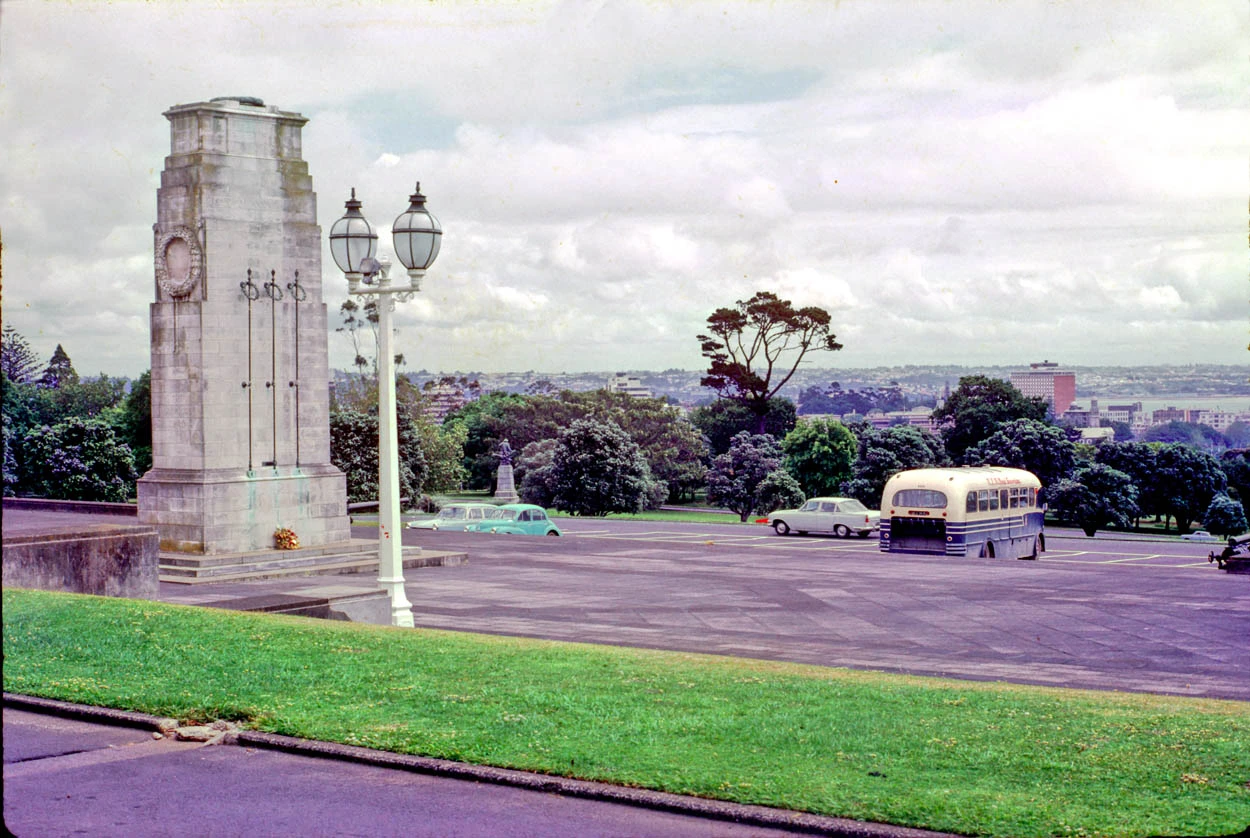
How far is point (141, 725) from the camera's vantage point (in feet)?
30.7

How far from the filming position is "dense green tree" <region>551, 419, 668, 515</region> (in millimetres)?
63312

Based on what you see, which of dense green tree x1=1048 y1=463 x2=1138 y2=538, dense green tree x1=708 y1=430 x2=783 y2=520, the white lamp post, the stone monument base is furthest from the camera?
dense green tree x1=708 y1=430 x2=783 y2=520

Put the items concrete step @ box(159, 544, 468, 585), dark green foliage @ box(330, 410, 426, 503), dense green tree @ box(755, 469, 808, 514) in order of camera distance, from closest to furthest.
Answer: concrete step @ box(159, 544, 468, 585), dark green foliage @ box(330, 410, 426, 503), dense green tree @ box(755, 469, 808, 514)

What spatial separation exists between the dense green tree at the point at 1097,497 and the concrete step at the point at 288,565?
4914cm

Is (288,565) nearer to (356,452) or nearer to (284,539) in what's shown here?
(284,539)

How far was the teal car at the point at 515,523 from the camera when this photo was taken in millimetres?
38000

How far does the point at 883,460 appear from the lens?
223ft

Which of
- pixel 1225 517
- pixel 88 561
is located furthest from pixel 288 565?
pixel 1225 517

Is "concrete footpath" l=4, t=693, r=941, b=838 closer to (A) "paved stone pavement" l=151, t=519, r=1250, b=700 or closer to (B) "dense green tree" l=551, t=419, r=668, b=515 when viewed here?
(A) "paved stone pavement" l=151, t=519, r=1250, b=700

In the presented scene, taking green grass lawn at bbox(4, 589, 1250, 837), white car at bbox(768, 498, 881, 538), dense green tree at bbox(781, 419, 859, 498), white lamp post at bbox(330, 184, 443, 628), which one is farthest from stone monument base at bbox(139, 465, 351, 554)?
dense green tree at bbox(781, 419, 859, 498)

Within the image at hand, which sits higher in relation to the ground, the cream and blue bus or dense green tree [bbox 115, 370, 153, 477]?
dense green tree [bbox 115, 370, 153, 477]

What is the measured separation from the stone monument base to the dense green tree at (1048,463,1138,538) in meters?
51.6

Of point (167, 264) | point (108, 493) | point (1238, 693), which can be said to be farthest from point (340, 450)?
point (1238, 693)

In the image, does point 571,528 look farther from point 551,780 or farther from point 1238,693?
point 551,780
